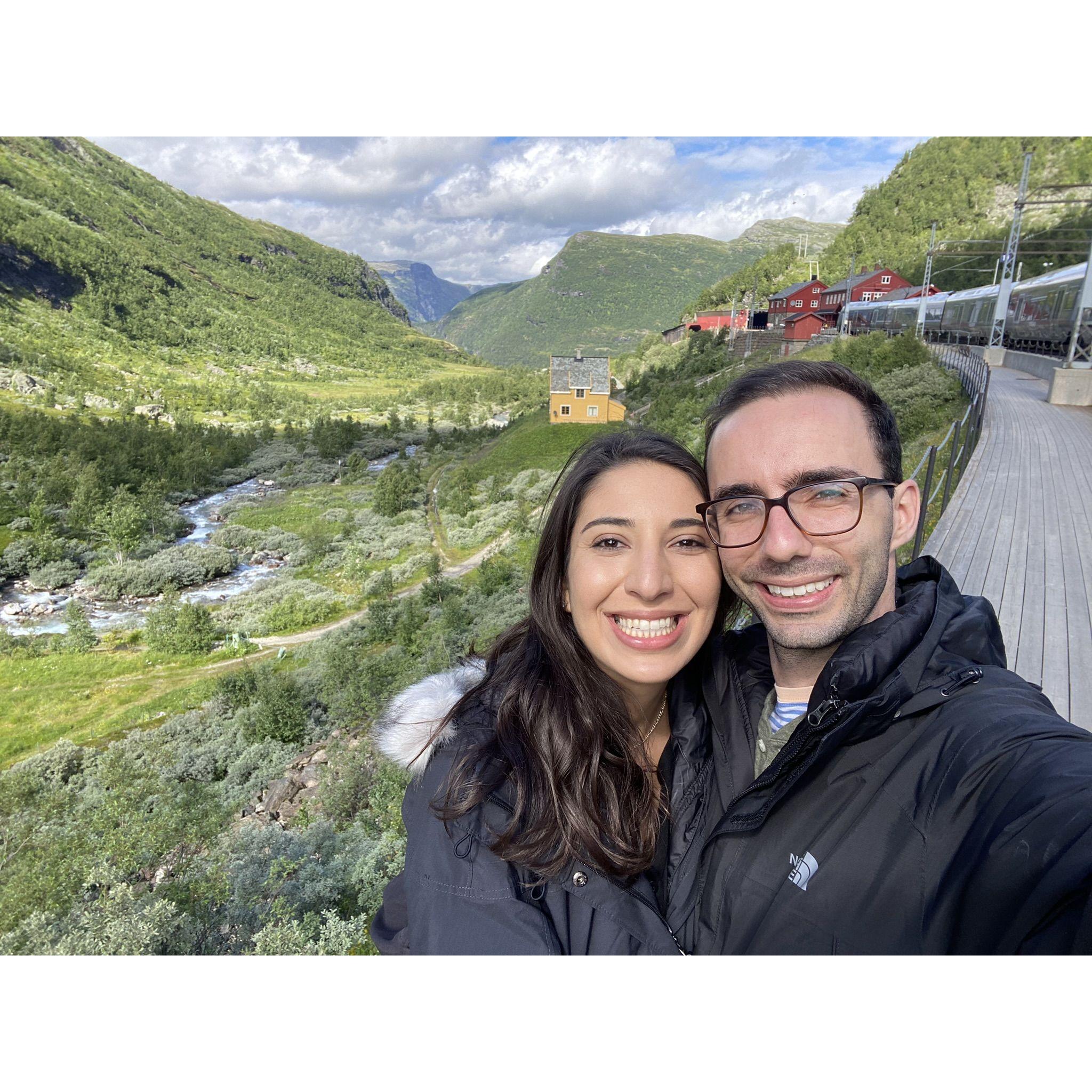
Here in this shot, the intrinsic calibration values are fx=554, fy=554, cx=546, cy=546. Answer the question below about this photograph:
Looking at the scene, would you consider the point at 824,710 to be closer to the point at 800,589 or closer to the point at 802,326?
the point at 800,589

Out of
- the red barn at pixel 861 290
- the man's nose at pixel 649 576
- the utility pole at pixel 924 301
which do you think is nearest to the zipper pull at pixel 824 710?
the man's nose at pixel 649 576

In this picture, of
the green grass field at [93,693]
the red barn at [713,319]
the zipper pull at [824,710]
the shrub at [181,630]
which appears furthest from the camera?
the red barn at [713,319]

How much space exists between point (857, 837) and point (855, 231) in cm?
6700

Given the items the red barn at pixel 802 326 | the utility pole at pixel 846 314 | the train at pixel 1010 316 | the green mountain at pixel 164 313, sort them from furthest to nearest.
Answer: the green mountain at pixel 164 313 < the red barn at pixel 802 326 < the utility pole at pixel 846 314 < the train at pixel 1010 316

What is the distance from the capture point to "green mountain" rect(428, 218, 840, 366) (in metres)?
73.3

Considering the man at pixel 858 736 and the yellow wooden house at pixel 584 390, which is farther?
the yellow wooden house at pixel 584 390

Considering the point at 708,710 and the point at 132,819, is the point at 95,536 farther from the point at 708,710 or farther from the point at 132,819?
the point at 708,710

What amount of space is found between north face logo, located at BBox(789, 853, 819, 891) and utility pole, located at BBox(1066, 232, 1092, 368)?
46.4 feet

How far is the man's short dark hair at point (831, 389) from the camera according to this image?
3.96 feet

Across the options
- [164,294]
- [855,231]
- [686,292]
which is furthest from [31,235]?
[686,292]

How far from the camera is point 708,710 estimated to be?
4.43 ft

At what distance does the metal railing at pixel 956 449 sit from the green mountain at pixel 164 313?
36494 millimetres

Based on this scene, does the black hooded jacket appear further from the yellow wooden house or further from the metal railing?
the yellow wooden house

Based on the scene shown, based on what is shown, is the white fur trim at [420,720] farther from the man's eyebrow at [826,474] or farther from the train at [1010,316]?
the train at [1010,316]
